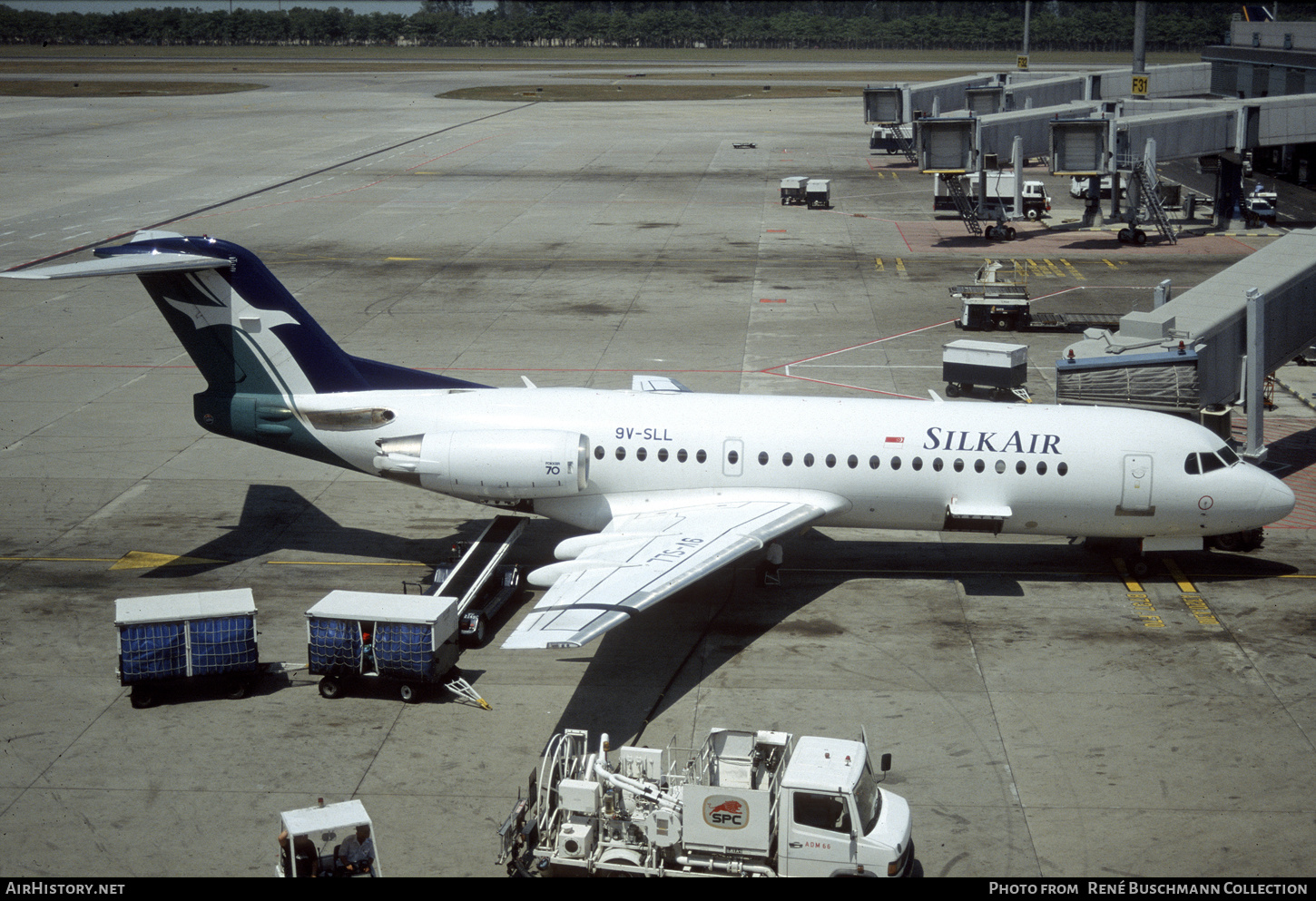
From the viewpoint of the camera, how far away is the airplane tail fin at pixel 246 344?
27.5 metres

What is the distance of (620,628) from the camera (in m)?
25.3

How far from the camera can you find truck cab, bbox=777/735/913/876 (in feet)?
51.4

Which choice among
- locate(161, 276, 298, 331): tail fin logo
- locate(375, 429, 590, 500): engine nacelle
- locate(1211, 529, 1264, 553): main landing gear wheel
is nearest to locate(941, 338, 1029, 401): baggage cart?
locate(1211, 529, 1264, 553): main landing gear wheel

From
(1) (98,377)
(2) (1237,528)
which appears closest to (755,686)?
(2) (1237,528)

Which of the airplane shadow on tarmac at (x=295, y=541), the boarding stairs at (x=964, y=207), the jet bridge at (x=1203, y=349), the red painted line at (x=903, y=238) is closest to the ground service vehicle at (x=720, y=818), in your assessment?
the airplane shadow on tarmac at (x=295, y=541)

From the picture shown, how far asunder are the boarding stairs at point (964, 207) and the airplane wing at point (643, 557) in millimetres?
47767

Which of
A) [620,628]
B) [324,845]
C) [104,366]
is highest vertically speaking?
[104,366]

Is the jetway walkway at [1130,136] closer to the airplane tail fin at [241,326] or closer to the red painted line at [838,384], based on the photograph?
the red painted line at [838,384]

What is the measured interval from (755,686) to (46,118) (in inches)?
4828

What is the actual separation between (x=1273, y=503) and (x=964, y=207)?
1881 inches

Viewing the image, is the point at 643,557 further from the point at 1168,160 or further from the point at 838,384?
the point at 1168,160

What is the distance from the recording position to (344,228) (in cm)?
7075

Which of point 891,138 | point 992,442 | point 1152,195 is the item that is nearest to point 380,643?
point 992,442

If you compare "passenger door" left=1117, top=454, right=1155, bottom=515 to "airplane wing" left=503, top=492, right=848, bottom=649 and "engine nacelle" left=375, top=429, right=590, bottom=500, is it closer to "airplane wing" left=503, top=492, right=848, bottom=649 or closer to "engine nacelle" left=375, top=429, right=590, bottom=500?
"airplane wing" left=503, top=492, right=848, bottom=649
